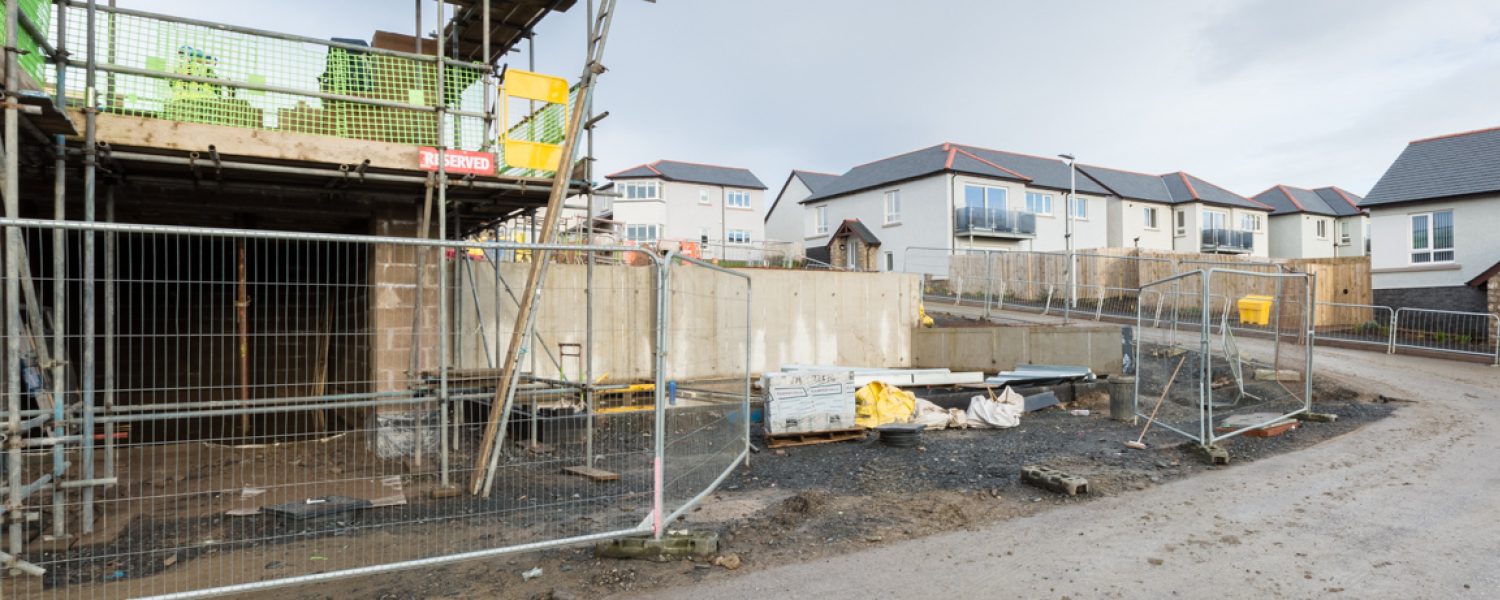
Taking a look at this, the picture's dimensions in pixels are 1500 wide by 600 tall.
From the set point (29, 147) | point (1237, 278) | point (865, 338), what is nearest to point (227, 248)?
point (29, 147)

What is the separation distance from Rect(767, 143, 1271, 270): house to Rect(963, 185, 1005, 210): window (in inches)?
1.9

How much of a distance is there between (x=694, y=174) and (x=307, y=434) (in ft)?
139

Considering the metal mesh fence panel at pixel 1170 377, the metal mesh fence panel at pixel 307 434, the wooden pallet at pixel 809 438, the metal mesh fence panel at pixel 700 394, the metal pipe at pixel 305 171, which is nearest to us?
the metal mesh fence panel at pixel 307 434

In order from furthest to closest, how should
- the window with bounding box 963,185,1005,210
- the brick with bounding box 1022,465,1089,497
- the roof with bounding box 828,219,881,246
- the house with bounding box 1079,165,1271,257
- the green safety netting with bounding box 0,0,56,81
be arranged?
1. the house with bounding box 1079,165,1271,257
2. the roof with bounding box 828,219,881,246
3. the window with bounding box 963,185,1005,210
4. the brick with bounding box 1022,465,1089,497
5. the green safety netting with bounding box 0,0,56,81

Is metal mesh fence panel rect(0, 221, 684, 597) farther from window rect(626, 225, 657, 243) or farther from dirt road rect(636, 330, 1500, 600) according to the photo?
window rect(626, 225, 657, 243)

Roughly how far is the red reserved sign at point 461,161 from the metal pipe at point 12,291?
124 inches

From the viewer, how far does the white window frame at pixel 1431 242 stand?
2298 cm

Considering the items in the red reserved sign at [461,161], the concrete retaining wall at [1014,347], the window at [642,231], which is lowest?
the concrete retaining wall at [1014,347]

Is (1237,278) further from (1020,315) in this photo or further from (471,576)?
(471,576)

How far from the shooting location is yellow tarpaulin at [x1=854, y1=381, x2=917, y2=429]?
1099 cm

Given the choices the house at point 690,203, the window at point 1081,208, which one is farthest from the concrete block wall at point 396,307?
the window at point 1081,208

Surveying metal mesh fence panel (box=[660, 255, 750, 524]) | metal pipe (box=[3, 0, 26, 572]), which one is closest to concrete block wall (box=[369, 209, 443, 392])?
metal mesh fence panel (box=[660, 255, 750, 524])

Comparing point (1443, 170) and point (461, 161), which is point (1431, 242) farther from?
point (461, 161)

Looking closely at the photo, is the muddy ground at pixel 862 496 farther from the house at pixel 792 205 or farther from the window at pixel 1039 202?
the house at pixel 792 205
